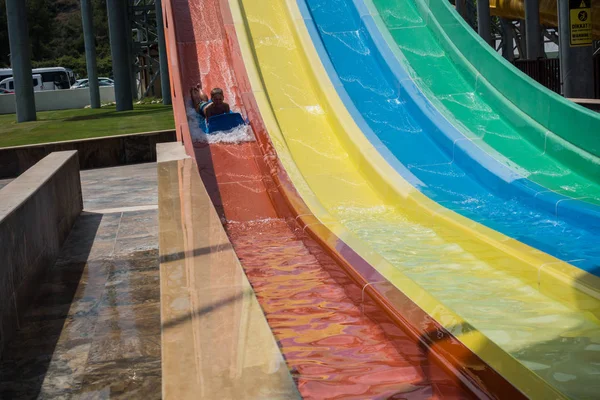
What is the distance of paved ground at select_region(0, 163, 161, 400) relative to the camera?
4.00 meters

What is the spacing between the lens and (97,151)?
1394 centimetres

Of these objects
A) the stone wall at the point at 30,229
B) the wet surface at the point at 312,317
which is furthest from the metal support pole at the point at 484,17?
the stone wall at the point at 30,229

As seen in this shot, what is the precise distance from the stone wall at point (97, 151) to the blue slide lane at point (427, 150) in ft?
13.0

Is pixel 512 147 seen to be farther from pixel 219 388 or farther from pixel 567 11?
pixel 219 388

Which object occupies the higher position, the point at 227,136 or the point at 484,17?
the point at 484,17

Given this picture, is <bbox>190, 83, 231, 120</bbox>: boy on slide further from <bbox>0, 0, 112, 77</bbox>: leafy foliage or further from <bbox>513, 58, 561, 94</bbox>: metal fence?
<bbox>0, 0, 112, 77</bbox>: leafy foliage

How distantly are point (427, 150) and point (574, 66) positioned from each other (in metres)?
3.74

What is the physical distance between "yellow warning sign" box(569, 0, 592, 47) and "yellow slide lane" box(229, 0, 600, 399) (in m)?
3.41

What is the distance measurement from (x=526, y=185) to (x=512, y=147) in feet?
3.74

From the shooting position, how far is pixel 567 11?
10914 millimetres

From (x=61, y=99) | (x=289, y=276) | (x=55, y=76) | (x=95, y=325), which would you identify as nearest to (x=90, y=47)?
(x=61, y=99)

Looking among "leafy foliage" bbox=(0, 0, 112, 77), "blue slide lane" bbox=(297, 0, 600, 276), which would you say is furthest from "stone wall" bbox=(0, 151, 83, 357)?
"leafy foliage" bbox=(0, 0, 112, 77)

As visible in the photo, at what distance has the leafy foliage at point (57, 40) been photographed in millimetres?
65938

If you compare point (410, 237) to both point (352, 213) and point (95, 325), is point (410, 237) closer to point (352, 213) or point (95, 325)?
point (352, 213)
